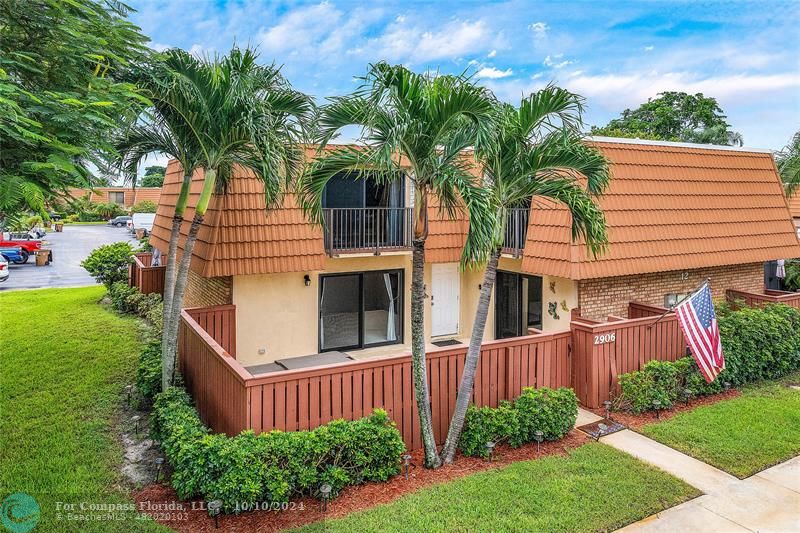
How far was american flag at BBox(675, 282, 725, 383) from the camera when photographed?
812cm

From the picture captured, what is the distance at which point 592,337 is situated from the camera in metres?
8.38

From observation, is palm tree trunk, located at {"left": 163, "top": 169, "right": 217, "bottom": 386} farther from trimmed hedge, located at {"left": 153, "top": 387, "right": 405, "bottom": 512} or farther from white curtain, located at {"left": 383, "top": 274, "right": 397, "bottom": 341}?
white curtain, located at {"left": 383, "top": 274, "right": 397, "bottom": 341}

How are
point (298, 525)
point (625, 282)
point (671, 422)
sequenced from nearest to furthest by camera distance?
1. point (298, 525)
2. point (671, 422)
3. point (625, 282)

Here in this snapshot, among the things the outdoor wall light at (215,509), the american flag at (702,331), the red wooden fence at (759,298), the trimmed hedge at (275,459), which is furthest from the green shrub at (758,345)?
the outdoor wall light at (215,509)

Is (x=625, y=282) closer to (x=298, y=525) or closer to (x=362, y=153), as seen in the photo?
(x=362, y=153)

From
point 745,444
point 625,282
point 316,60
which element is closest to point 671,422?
point 745,444

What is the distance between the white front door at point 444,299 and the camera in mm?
13469

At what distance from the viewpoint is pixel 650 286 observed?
11469 mm

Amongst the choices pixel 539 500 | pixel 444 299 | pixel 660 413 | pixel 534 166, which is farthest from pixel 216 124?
pixel 660 413

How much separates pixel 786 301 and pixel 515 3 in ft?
31.3

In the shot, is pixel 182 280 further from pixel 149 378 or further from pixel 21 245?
pixel 21 245

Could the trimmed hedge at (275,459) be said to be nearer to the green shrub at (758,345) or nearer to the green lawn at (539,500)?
the green lawn at (539,500)

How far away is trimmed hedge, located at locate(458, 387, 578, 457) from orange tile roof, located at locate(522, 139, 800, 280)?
3311 millimetres

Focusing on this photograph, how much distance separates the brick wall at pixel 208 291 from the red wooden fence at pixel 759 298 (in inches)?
474
